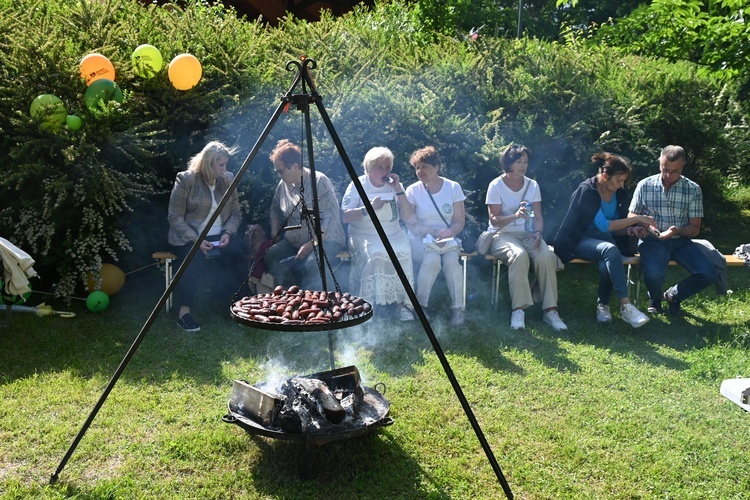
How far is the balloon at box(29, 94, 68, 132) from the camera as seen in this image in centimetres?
600

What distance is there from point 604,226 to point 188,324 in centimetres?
383

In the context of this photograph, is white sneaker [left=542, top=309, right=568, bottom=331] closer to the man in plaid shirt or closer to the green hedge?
the man in plaid shirt

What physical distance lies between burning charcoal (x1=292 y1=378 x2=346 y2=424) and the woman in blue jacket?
11.3 ft

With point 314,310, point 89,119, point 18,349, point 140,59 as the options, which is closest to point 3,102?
point 89,119

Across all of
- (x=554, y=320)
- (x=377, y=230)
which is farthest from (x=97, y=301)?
(x=554, y=320)

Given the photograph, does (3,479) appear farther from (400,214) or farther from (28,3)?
(28,3)

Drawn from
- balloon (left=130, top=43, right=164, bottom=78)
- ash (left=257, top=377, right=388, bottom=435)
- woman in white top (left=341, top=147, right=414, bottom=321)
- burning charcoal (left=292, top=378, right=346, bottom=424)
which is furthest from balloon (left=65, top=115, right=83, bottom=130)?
burning charcoal (left=292, top=378, right=346, bottom=424)

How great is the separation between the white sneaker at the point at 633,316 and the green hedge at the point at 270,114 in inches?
77.5

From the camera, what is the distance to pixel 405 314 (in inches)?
241

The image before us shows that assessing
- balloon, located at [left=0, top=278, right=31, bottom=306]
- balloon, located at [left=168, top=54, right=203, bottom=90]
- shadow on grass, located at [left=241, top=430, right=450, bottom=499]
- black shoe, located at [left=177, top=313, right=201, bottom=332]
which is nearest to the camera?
shadow on grass, located at [left=241, top=430, right=450, bottom=499]

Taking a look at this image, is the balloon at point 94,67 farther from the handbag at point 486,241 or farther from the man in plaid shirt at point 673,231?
the man in plaid shirt at point 673,231

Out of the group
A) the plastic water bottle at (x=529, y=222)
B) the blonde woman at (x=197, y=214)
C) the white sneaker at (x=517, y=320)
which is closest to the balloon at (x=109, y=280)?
the blonde woman at (x=197, y=214)

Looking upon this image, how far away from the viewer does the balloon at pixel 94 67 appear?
6336mm

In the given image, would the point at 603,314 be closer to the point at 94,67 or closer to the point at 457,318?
the point at 457,318
